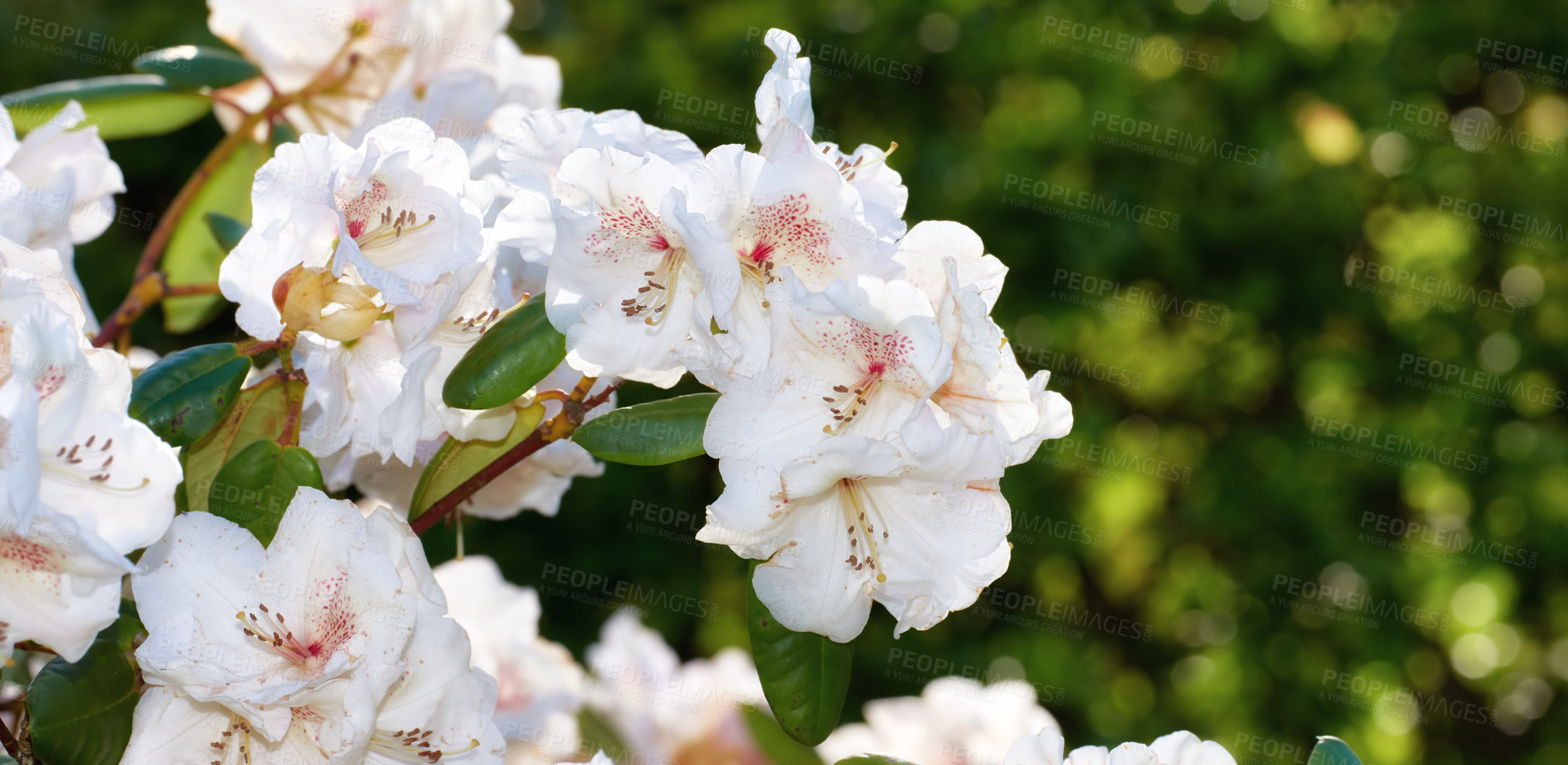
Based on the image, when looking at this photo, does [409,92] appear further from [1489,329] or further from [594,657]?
[1489,329]

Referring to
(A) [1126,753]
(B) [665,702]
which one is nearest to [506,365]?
(A) [1126,753]

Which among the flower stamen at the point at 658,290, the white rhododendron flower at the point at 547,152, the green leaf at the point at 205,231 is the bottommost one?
the green leaf at the point at 205,231

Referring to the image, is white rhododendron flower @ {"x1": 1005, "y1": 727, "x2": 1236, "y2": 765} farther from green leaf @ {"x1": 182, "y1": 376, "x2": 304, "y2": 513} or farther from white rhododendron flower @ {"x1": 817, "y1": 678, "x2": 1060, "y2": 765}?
green leaf @ {"x1": 182, "y1": 376, "x2": 304, "y2": 513}

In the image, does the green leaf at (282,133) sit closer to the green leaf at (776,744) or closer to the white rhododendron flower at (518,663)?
the white rhododendron flower at (518,663)

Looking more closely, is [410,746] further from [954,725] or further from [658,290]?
[954,725]

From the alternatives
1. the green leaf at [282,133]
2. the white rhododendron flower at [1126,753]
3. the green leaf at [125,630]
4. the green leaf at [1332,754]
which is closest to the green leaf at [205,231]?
the green leaf at [282,133]

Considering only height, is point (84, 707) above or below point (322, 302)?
below

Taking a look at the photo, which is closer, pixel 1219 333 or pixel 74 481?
pixel 74 481
